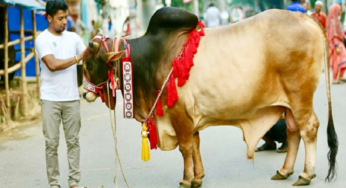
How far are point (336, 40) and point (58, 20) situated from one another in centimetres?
787

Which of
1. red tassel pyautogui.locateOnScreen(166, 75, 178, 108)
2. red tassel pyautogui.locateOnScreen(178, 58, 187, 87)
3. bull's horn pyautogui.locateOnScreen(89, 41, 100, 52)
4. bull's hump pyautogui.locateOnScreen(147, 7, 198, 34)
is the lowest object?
red tassel pyautogui.locateOnScreen(166, 75, 178, 108)

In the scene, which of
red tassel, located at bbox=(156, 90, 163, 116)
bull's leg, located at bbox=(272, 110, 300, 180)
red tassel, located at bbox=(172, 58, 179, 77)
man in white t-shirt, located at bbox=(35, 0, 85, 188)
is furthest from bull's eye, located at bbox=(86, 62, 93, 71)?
bull's leg, located at bbox=(272, 110, 300, 180)

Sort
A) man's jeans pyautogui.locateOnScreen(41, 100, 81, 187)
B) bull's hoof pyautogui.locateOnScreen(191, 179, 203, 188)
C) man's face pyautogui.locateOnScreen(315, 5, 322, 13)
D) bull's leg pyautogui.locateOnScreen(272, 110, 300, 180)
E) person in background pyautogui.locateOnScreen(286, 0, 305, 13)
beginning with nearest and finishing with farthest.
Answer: man's jeans pyautogui.locateOnScreen(41, 100, 81, 187), bull's hoof pyautogui.locateOnScreen(191, 179, 203, 188), bull's leg pyautogui.locateOnScreen(272, 110, 300, 180), person in background pyautogui.locateOnScreen(286, 0, 305, 13), man's face pyautogui.locateOnScreen(315, 5, 322, 13)

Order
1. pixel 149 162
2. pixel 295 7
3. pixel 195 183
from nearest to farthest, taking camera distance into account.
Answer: pixel 195 183 < pixel 149 162 < pixel 295 7

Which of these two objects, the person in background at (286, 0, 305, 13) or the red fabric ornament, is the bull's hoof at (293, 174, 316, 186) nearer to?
the red fabric ornament

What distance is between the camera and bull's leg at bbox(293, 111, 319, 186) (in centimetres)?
487

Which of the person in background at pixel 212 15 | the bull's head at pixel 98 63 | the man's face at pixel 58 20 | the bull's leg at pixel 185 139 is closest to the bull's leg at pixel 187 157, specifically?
the bull's leg at pixel 185 139

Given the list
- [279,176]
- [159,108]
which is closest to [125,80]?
[159,108]

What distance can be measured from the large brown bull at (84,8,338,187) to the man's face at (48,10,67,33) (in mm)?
315

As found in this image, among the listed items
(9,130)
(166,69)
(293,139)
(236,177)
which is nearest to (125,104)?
(166,69)

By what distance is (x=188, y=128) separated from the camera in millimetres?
4836

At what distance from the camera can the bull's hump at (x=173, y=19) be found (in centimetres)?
486

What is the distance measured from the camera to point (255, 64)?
4762mm

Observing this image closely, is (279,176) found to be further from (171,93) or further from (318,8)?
(318,8)
